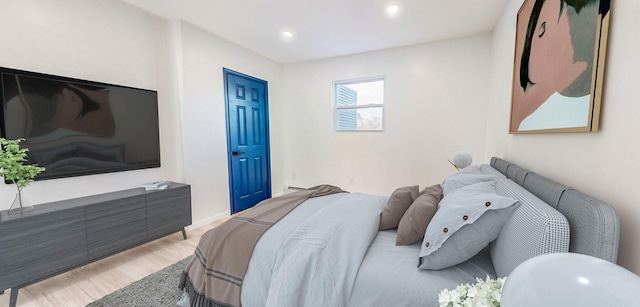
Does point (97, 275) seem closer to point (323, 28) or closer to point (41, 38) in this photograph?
point (41, 38)

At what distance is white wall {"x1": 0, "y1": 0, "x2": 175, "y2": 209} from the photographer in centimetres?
181

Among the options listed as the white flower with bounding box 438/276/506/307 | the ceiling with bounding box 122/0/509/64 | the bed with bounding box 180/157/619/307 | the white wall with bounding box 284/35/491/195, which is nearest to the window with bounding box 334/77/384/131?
the white wall with bounding box 284/35/491/195

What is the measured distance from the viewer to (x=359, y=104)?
13.0 ft

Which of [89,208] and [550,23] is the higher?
[550,23]

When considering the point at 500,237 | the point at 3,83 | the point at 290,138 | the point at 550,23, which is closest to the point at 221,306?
the point at 500,237

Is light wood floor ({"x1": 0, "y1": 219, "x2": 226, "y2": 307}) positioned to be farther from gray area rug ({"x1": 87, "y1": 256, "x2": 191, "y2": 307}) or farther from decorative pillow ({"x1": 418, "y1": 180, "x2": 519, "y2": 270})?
decorative pillow ({"x1": 418, "y1": 180, "x2": 519, "y2": 270})

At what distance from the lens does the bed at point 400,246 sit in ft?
2.60

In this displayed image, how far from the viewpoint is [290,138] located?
4.52 metres

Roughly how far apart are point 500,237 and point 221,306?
1438 millimetres

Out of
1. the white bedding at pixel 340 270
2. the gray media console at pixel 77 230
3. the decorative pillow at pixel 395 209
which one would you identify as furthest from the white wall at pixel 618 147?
the gray media console at pixel 77 230

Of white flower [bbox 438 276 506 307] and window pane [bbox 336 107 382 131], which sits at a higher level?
window pane [bbox 336 107 382 131]

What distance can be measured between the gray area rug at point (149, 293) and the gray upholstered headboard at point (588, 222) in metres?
2.17

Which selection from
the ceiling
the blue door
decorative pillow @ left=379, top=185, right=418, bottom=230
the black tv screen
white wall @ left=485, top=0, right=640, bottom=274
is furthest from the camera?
the blue door

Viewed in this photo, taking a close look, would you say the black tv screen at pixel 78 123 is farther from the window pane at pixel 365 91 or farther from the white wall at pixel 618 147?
the white wall at pixel 618 147
